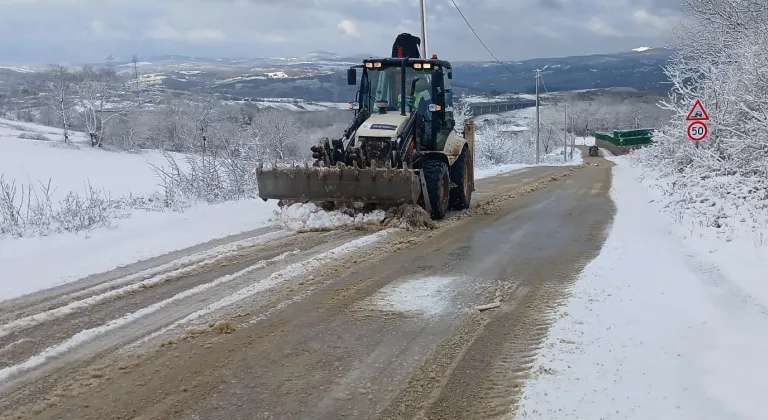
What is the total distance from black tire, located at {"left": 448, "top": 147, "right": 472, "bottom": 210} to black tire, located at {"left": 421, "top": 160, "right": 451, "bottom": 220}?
968mm

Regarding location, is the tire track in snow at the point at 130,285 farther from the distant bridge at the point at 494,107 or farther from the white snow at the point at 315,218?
the distant bridge at the point at 494,107

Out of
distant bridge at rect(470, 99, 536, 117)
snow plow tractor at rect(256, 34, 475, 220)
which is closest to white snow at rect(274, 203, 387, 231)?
snow plow tractor at rect(256, 34, 475, 220)

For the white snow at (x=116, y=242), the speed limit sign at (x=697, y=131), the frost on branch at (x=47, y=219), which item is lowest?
the white snow at (x=116, y=242)

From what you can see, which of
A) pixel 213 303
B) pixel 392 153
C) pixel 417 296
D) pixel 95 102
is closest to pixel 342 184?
pixel 392 153

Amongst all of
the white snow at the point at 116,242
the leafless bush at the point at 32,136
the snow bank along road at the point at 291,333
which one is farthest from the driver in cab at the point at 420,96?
the leafless bush at the point at 32,136

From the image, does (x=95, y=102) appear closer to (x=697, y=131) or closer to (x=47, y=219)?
(x=47, y=219)

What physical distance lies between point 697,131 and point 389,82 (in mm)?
7864

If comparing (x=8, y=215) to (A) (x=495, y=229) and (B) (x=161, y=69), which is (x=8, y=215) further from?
(B) (x=161, y=69)

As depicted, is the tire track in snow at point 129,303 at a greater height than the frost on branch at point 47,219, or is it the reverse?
the frost on branch at point 47,219

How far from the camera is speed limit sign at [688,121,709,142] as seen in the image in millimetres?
14602

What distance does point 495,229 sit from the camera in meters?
10.4

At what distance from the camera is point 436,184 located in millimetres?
Result: 10703

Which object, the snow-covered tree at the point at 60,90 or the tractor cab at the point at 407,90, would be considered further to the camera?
the snow-covered tree at the point at 60,90

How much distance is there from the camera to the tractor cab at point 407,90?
451 inches
